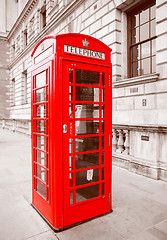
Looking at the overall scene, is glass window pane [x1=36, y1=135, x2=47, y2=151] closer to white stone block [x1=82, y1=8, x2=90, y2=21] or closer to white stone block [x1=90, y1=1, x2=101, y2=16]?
white stone block [x1=90, y1=1, x2=101, y2=16]

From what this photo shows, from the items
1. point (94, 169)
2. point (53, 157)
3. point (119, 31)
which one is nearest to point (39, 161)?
point (53, 157)

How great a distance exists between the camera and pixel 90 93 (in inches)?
127

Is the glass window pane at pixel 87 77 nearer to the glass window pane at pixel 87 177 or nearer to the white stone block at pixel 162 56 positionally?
the glass window pane at pixel 87 177

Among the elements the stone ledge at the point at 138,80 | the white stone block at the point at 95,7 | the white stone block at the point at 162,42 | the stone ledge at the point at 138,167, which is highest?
the white stone block at the point at 95,7

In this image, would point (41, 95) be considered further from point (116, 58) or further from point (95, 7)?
point (95, 7)

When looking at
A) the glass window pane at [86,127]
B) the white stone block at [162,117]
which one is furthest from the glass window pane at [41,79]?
the white stone block at [162,117]

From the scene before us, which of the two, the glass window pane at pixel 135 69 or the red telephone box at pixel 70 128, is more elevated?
the glass window pane at pixel 135 69

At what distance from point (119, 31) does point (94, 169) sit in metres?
6.03

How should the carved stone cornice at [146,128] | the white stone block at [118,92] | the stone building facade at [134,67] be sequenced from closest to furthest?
1. the carved stone cornice at [146,128]
2. the stone building facade at [134,67]
3. the white stone block at [118,92]

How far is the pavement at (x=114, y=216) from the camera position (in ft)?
8.66

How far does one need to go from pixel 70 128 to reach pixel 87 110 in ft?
1.87

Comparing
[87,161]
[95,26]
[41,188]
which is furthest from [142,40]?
[41,188]

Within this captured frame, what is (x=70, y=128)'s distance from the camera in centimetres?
278

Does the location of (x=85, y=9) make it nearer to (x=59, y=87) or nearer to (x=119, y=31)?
(x=119, y=31)
